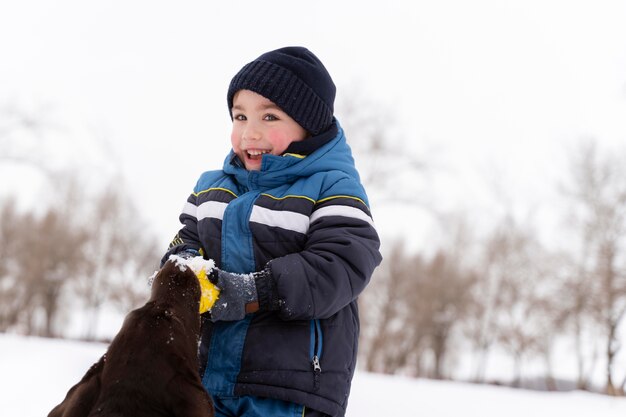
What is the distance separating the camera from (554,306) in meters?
28.3

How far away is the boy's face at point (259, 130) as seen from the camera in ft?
7.62

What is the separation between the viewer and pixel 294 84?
2377 mm

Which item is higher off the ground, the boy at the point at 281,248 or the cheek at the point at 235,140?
the cheek at the point at 235,140

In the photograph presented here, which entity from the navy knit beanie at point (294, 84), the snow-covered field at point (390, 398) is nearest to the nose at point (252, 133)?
the navy knit beanie at point (294, 84)

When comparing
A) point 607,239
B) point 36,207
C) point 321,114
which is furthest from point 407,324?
point 321,114

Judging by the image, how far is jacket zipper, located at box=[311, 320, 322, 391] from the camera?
1957mm

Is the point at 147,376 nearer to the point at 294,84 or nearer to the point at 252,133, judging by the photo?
the point at 252,133

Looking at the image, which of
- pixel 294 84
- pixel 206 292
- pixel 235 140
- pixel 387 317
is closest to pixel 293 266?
pixel 206 292

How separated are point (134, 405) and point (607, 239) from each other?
29.7m

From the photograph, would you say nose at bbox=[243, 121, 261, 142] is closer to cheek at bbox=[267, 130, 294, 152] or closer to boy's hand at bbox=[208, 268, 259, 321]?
cheek at bbox=[267, 130, 294, 152]

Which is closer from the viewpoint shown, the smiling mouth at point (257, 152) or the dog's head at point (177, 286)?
the dog's head at point (177, 286)

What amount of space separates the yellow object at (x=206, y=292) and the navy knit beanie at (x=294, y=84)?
31.5 inches

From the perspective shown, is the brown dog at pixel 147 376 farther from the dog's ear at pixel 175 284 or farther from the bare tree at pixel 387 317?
the bare tree at pixel 387 317

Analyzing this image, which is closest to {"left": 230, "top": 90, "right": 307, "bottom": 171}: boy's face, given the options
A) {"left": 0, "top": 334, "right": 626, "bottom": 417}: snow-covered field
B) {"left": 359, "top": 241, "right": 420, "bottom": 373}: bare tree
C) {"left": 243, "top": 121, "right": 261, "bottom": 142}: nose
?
{"left": 243, "top": 121, "right": 261, "bottom": 142}: nose
